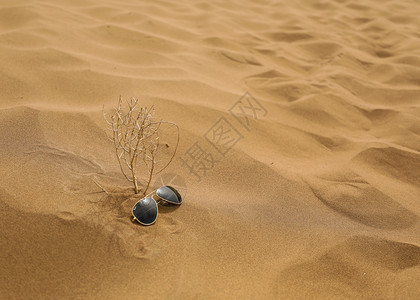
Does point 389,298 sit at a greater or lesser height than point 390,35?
lesser

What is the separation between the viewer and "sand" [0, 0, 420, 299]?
1107 millimetres

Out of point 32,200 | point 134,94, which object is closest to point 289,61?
point 134,94

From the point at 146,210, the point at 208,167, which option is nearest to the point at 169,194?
the point at 146,210

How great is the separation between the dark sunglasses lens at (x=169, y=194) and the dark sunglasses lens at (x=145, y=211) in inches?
3.1

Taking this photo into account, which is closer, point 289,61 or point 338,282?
point 338,282

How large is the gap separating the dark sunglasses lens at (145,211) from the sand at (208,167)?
0.04 metres

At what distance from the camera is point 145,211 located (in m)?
1.20

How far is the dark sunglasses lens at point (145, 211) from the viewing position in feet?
3.91

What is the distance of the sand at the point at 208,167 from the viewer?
3.63 feet

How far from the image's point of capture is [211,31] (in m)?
3.44

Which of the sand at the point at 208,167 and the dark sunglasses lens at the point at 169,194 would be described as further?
the dark sunglasses lens at the point at 169,194

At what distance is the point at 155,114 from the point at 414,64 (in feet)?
8.95

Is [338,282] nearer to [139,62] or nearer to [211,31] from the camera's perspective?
Answer: [139,62]

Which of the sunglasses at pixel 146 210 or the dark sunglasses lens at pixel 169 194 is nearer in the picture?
the sunglasses at pixel 146 210
